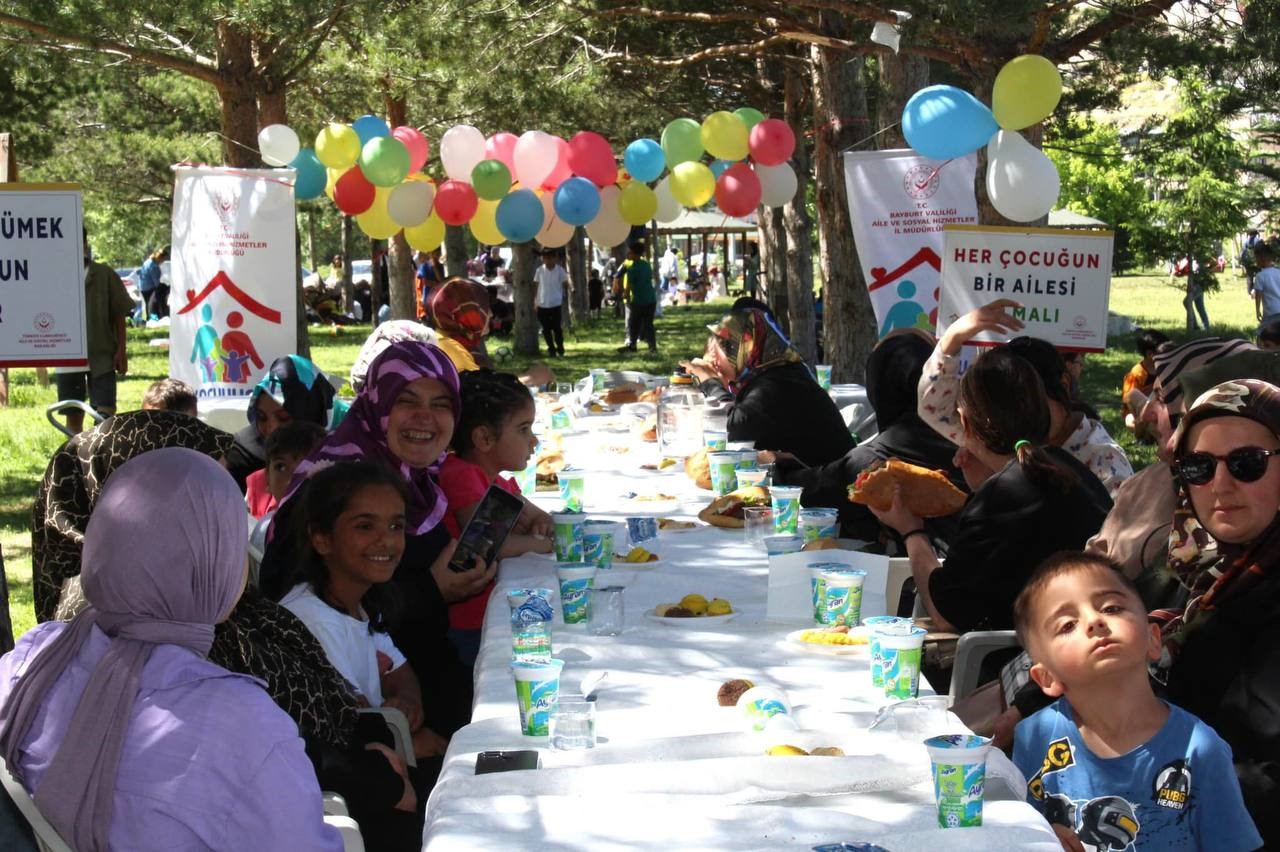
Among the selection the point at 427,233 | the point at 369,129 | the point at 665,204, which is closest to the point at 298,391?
the point at 369,129

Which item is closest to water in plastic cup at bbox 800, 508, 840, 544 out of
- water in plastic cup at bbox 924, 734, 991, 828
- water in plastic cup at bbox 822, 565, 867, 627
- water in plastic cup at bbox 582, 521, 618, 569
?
water in plastic cup at bbox 582, 521, 618, 569

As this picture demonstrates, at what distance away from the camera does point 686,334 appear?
28688 mm

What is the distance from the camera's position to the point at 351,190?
1119 centimetres

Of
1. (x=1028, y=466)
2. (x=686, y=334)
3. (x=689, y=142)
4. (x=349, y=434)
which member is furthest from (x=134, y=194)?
(x=1028, y=466)

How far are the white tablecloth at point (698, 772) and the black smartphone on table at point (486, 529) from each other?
2.16 ft

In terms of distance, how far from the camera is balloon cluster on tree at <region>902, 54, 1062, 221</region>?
7160 mm

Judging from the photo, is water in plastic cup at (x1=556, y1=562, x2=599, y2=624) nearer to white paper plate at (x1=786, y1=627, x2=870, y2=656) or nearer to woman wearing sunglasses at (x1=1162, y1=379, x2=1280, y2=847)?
white paper plate at (x1=786, y1=627, x2=870, y2=656)

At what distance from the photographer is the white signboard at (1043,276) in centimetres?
638

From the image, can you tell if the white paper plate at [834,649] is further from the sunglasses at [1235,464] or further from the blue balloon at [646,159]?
the blue balloon at [646,159]

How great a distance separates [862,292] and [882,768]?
35.2 feet

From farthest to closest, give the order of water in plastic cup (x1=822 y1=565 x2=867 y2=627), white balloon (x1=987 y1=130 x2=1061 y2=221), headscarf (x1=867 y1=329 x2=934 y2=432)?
white balloon (x1=987 y1=130 x2=1061 y2=221)
headscarf (x1=867 y1=329 x2=934 y2=432)
water in plastic cup (x1=822 y1=565 x2=867 y2=627)

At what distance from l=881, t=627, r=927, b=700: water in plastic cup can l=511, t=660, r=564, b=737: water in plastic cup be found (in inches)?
27.5

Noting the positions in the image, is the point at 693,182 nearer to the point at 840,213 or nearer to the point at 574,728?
the point at 840,213

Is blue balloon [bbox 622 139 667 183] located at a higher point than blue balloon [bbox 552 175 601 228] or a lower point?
higher
